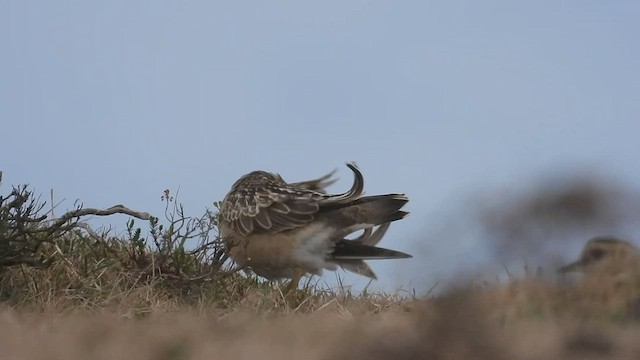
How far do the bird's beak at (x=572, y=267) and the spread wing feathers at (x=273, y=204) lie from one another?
16.7ft

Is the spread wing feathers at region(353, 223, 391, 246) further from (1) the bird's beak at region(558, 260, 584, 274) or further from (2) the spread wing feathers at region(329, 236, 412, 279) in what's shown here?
(1) the bird's beak at region(558, 260, 584, 274)

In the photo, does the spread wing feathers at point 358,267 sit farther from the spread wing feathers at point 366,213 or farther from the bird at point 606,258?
the bird at point 606,258

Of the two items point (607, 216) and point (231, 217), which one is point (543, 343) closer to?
point (607, 216)

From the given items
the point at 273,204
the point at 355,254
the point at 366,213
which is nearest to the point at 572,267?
the point at 366,213

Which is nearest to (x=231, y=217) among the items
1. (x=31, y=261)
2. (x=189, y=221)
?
(x=189, y=221)

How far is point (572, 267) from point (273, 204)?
227 inches

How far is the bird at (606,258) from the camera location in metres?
4.36

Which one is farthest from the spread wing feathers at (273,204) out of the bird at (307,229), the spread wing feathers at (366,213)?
the spread wing feathers at (366,213)

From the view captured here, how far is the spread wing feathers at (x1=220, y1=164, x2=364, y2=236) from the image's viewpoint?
9.59 meters

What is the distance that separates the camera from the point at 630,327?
414 centimetres

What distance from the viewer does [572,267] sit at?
14.4 ft

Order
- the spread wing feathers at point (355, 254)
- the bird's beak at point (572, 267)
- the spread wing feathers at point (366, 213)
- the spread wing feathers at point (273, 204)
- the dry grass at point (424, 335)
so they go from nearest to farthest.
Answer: the dry grass at point (424, 335), the bird's beak at point (572, 267), the spread wing feathers at point (366, 213), the spread wing feathers at point (273, 204), the spread wing feathers at point (355, 254)

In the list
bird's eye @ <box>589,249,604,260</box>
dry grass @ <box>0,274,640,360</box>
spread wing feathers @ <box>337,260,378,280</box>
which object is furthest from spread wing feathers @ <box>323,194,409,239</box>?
bird's eye @ <box>589,249,604,260</box>

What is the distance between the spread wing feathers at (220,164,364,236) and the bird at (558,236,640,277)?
482 centimetres
